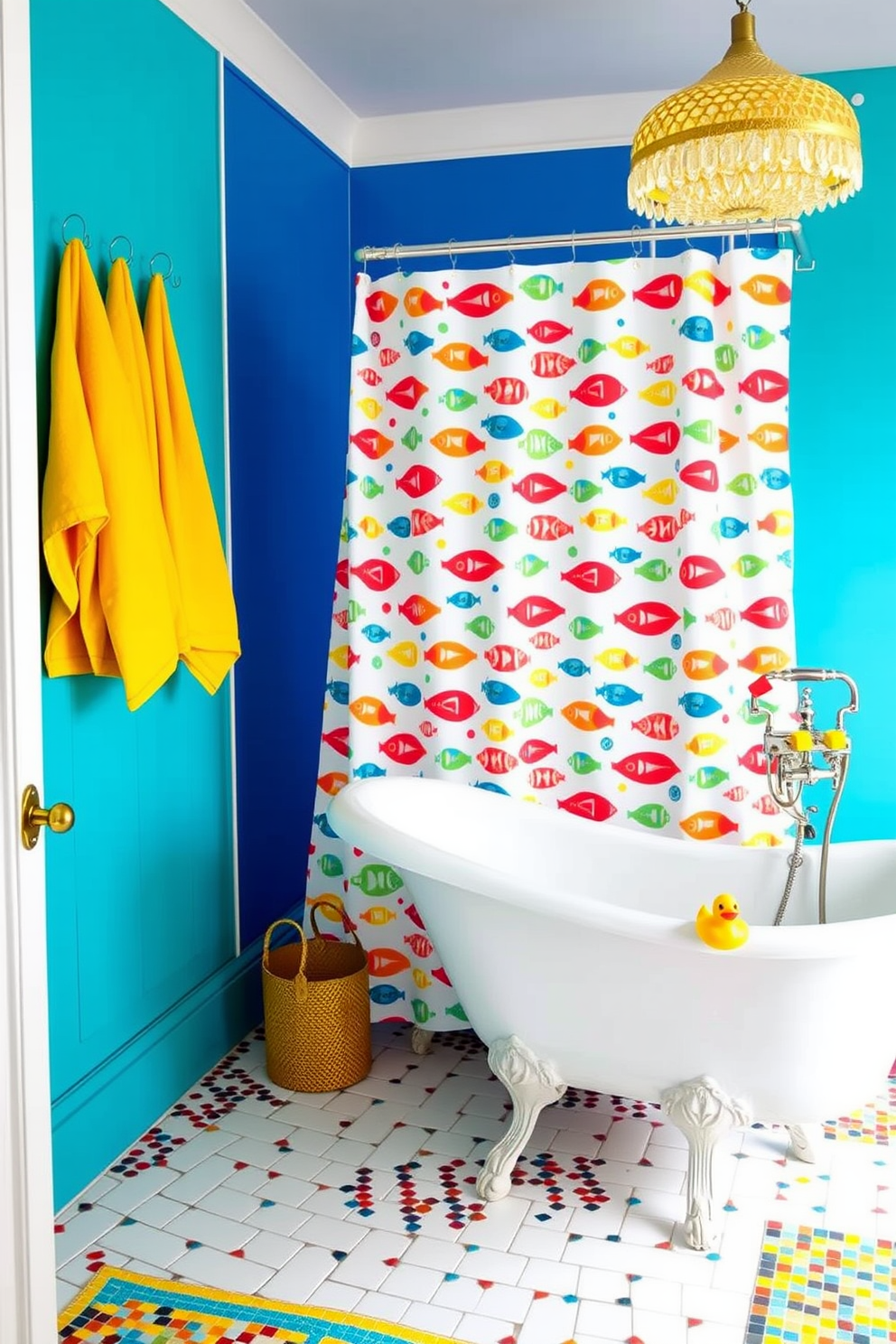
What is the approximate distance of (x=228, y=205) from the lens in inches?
121

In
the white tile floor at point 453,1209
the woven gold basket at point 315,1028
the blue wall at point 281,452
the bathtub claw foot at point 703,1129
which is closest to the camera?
the white tile floor at point 453,1209

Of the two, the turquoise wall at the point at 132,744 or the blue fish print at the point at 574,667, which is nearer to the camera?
the turquoise wall at the point at 132,744

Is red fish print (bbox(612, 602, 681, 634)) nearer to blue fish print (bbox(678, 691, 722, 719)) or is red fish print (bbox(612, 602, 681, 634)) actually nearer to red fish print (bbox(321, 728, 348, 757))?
blue fish print (bbox(678, 691, 722, 719))

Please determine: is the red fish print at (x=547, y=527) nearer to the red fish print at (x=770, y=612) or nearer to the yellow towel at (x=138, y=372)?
the red fish print at (x=770, y=612)

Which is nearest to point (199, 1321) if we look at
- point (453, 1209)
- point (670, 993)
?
point (453, 1209)

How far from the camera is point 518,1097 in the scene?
251 centimetres

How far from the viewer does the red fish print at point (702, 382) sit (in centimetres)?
279

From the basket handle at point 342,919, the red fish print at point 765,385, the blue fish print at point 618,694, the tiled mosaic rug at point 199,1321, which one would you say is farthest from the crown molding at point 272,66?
the tiled mosaic rug at point 199,1321

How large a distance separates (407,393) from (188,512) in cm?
69

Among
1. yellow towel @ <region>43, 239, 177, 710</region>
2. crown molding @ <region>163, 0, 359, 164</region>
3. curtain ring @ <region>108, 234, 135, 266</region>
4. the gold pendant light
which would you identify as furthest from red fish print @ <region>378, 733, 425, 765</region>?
crown molding @ <region>163, 0, 359, 164</region>

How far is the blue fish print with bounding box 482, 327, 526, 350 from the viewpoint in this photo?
290 cm

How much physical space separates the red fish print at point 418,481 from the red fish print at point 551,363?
1.14 feet

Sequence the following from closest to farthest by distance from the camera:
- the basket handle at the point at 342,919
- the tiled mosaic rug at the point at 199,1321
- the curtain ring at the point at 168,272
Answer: the tiled mosaic rug at the point at 199,1321 → the curtain ring at the point at 168,272 → the basket handle at the point at 342,919

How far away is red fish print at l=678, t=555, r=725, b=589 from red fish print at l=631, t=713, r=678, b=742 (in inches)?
12.5
